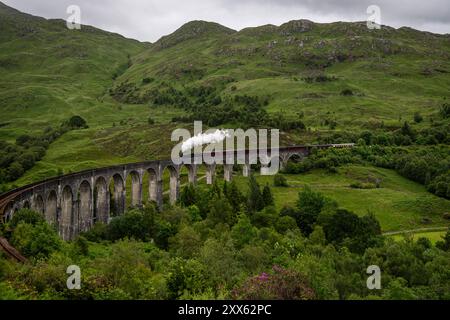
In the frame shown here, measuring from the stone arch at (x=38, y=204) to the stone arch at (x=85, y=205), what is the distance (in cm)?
1261

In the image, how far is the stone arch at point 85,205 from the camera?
242 ft

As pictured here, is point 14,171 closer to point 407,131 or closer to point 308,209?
point 308,209

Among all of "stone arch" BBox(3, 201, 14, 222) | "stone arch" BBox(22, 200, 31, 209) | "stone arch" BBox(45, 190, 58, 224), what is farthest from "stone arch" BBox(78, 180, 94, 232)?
"stone arch" BBox(3, 201, 14, 222)

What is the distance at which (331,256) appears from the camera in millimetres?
49500

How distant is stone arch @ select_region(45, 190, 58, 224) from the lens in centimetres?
6283

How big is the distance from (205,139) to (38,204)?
78.7 meters

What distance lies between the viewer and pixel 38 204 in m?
60.0

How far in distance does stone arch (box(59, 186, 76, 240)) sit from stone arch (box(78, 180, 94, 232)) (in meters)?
4.38

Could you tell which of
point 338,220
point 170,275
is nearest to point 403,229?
point 338,220

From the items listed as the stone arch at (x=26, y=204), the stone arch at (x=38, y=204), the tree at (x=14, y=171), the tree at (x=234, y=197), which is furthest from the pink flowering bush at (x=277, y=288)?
the tree at (x=14, y=171)

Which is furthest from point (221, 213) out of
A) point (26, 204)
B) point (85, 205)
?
point (26, 204)

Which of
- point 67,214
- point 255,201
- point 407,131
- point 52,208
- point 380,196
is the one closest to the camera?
point 52,208
